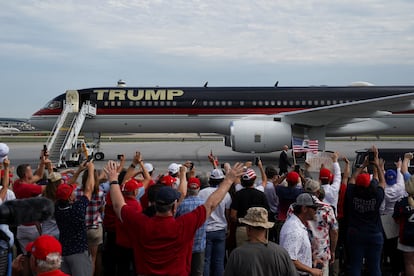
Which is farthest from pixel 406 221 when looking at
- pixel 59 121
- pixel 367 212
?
pixel 59 121

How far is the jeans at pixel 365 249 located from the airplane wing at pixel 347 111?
A: 575 inches

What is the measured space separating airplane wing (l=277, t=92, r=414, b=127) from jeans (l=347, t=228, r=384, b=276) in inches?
575

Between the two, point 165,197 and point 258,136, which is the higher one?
point 258,136

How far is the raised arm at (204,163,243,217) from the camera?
4.21 metres

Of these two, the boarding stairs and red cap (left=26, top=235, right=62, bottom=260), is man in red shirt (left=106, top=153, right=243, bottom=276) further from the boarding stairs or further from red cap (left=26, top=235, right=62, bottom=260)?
the boarding stairs

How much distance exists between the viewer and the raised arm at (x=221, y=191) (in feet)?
13.8

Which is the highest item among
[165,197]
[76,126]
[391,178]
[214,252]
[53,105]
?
[53,105]

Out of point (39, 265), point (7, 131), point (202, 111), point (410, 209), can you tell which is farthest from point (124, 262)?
point (7, 131)

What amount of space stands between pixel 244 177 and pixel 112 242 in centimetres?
209

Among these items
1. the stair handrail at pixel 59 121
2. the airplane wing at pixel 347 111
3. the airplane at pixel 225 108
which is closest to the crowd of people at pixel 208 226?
the airplane wing at pixel 347 111

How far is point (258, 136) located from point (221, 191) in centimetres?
1598

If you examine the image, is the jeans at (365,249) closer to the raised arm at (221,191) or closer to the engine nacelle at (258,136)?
the raised arm at (221,191)

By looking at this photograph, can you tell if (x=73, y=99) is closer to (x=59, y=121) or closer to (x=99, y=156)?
(x=59, y=121)

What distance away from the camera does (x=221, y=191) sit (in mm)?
4316
